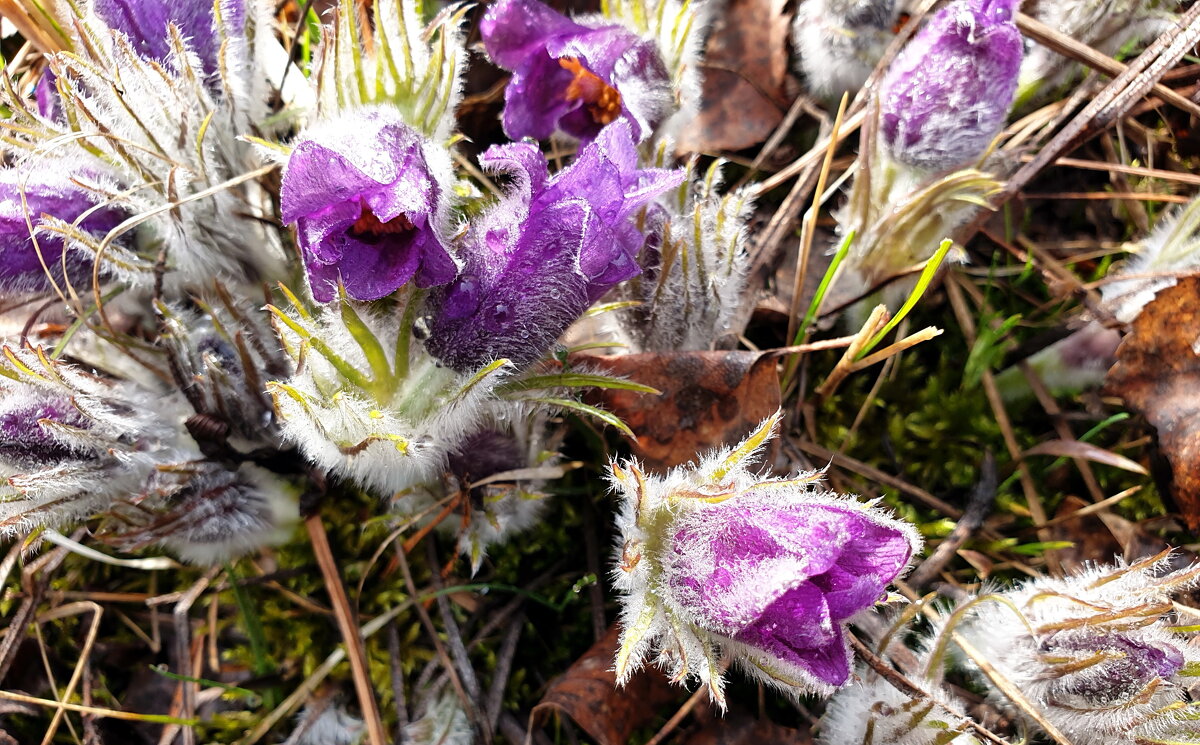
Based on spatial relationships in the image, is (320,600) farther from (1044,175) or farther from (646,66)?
(1044,175)

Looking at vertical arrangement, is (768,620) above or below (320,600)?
above

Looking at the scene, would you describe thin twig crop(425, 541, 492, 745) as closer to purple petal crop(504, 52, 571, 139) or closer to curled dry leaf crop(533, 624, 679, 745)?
curled dry leaf crop(533, 624, 679, 745)

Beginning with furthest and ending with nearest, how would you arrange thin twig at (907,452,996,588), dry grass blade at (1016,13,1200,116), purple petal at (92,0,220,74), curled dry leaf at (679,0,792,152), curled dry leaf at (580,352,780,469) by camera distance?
curled dry leaf at (679,0,792,152)
dry grass blade at (1016,13,1200,116)
thin twig at (907,452,996,588)
curled dry leaf at (580,352,780,469)
purple petal at (92,0,220,74)

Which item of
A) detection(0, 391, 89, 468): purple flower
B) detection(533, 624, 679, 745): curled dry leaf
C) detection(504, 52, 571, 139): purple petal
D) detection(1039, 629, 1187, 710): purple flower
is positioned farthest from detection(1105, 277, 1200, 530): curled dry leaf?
detection(0, 391, 89, 468): purple flower

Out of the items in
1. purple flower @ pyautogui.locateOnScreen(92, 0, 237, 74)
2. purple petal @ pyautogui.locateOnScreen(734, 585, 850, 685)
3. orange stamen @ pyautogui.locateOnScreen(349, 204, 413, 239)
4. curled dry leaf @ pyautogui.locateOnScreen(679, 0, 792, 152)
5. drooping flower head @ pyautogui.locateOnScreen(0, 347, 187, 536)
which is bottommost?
purple petal @ pyautogui.locateOnScreen(734, 585, 850, 685)

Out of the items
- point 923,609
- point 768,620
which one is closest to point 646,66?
point 768,620

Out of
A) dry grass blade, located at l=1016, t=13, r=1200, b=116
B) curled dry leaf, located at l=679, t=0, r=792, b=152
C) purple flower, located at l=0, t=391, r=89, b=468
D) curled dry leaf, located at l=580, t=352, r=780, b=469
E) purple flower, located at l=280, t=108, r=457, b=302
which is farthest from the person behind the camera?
curled dry leaf, located at l=679, t=0, r=792, b=152
